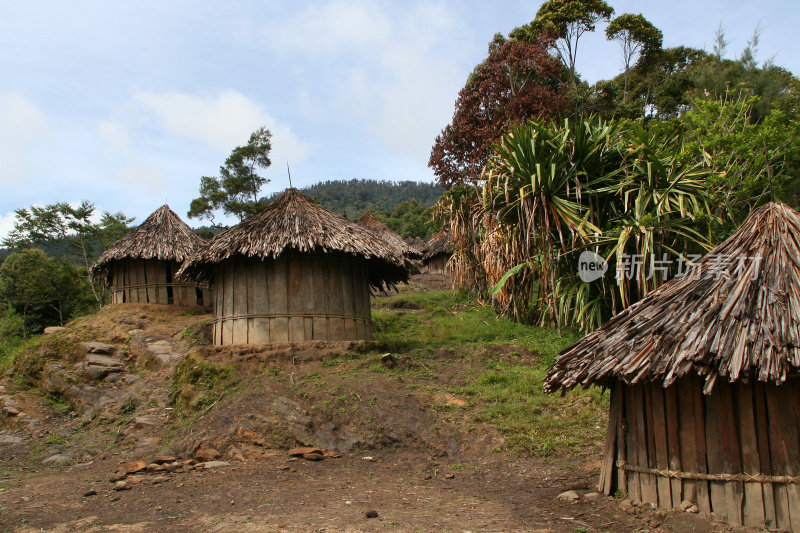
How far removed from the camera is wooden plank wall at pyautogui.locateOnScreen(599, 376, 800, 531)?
4891mm

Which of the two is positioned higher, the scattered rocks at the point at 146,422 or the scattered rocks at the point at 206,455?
the scattered rocks at the point at 146,422

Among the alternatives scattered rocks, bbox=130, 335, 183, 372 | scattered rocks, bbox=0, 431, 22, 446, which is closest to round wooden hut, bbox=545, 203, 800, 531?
scattered rocks, bbox=130, 335, 183, 372

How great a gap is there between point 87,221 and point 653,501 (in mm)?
30639

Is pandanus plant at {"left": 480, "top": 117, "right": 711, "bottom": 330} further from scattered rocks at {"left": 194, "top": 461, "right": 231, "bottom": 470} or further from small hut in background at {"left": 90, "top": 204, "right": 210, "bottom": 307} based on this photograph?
small hut in background at {"left": 90, "top": 204, "right": 210, "bottom": 307}

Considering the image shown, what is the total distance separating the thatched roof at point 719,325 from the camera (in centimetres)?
484

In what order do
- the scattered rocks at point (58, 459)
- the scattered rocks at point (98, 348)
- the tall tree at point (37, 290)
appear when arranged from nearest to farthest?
the scattered rocks at point (58, 459), the scattered rocks at point (98, 348), the tall tree at point (37, 290)

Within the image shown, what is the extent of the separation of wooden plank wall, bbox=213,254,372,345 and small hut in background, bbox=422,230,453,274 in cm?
1862

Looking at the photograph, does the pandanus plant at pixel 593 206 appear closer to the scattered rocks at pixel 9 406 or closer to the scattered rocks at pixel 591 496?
the scattered rocks at pixel 591 496

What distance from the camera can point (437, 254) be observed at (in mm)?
30938

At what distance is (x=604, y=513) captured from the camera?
5664 millimetres

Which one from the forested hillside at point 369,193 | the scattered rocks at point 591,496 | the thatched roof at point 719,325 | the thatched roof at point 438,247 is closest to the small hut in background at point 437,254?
the thatched roof at point 438,247

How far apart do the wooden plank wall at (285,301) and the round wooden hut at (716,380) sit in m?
6.05

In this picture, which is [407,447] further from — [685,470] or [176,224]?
[176,224]

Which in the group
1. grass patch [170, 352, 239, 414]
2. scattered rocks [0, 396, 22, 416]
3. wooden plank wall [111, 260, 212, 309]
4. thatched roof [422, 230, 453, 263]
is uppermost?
thatched roof [422, 230, 453, 263]
